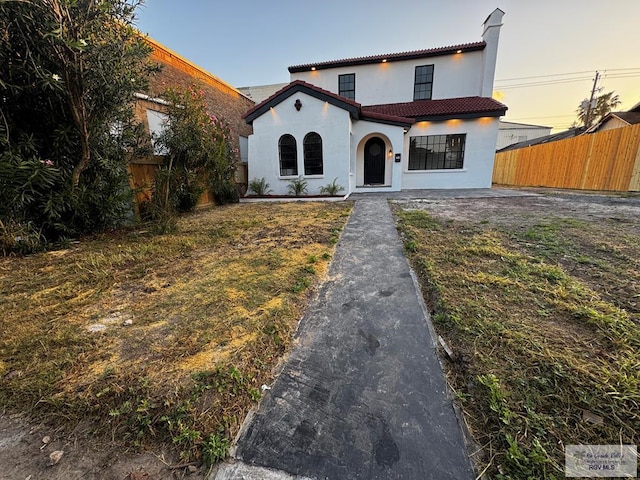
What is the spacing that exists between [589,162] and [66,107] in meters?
17.2

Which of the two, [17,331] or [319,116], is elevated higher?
[319,116]

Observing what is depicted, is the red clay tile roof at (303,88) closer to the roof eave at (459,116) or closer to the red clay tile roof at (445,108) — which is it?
the red clay tile roof at (445,108)

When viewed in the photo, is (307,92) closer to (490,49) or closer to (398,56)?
(398,56)

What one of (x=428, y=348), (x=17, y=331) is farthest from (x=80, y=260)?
(x=428, y=348)

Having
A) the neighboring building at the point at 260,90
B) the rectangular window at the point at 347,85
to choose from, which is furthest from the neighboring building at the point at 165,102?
the neighboring building at the point at 260,90

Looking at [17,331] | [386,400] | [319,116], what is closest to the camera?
[386,400]

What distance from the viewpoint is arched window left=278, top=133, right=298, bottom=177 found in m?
10.2

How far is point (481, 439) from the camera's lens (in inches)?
47.2

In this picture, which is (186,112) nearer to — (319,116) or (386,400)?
(319,116)

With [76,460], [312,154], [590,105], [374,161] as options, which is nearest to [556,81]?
[590,105]

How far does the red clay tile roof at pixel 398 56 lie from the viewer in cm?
1242

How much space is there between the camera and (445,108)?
11867 mm

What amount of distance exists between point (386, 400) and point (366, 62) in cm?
1602

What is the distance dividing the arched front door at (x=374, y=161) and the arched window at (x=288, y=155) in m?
4.41
